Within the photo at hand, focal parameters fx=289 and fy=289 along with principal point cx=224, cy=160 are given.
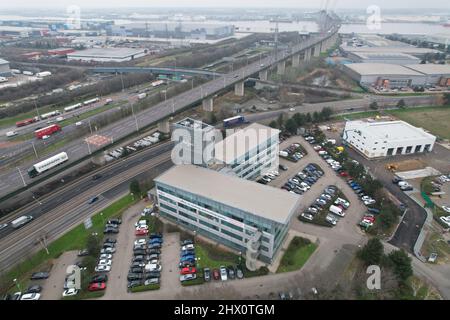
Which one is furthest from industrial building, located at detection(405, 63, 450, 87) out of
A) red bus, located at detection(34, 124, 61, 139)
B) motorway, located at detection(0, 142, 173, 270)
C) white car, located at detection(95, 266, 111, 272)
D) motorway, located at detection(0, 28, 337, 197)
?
red bus, located at detection(34, 124, 61, 139)

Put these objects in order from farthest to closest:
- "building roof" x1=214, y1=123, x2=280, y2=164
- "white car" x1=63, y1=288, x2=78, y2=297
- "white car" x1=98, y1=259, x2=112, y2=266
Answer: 1. "building roof" x1=214, y1=123, x2=280, y2=164
2. "white car" x1=98, y1=259, x2=112, y2=266
3. "white car" x1=63, y1=288, x2=78, y2=297

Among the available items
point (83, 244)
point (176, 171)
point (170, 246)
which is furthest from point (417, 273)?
point (83, 244)

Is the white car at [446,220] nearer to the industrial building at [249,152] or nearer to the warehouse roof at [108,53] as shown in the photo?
the industrial building at [249,152]

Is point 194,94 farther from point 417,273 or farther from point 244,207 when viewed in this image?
point 417,273

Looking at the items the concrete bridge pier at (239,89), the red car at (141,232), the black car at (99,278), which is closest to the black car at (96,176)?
the red car at (141,232)

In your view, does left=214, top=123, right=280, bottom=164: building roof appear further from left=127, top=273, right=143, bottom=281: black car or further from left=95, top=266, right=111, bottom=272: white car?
left=95, top=266, right=111, bottom=272: white car

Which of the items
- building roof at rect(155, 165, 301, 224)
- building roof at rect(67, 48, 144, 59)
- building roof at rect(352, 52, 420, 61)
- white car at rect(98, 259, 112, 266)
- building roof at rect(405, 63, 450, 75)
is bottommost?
white car at rect(98, 259, 112, 266)
